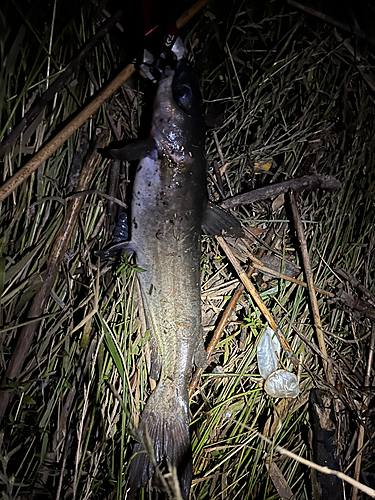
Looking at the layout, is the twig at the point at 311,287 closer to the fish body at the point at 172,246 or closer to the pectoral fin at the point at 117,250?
the fish body at the point at 172,246

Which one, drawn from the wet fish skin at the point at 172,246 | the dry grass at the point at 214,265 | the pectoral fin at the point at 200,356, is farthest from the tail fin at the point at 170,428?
the pectoral fin at the point at 200,356

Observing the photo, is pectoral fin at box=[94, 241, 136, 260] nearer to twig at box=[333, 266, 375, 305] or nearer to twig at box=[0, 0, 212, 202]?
twig at box=[0, 0, 212, 202]

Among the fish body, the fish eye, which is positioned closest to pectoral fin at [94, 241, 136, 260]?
the fish body

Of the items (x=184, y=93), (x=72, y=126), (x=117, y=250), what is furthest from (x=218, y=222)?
(x=72, y=126)

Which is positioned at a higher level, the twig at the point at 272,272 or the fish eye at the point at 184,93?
the fish eye at the point at 184,93

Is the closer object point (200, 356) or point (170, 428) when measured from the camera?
point (170, 428)

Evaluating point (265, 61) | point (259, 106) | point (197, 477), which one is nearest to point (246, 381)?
point (197, 477)

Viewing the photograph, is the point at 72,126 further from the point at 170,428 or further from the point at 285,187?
the point at 170,428
